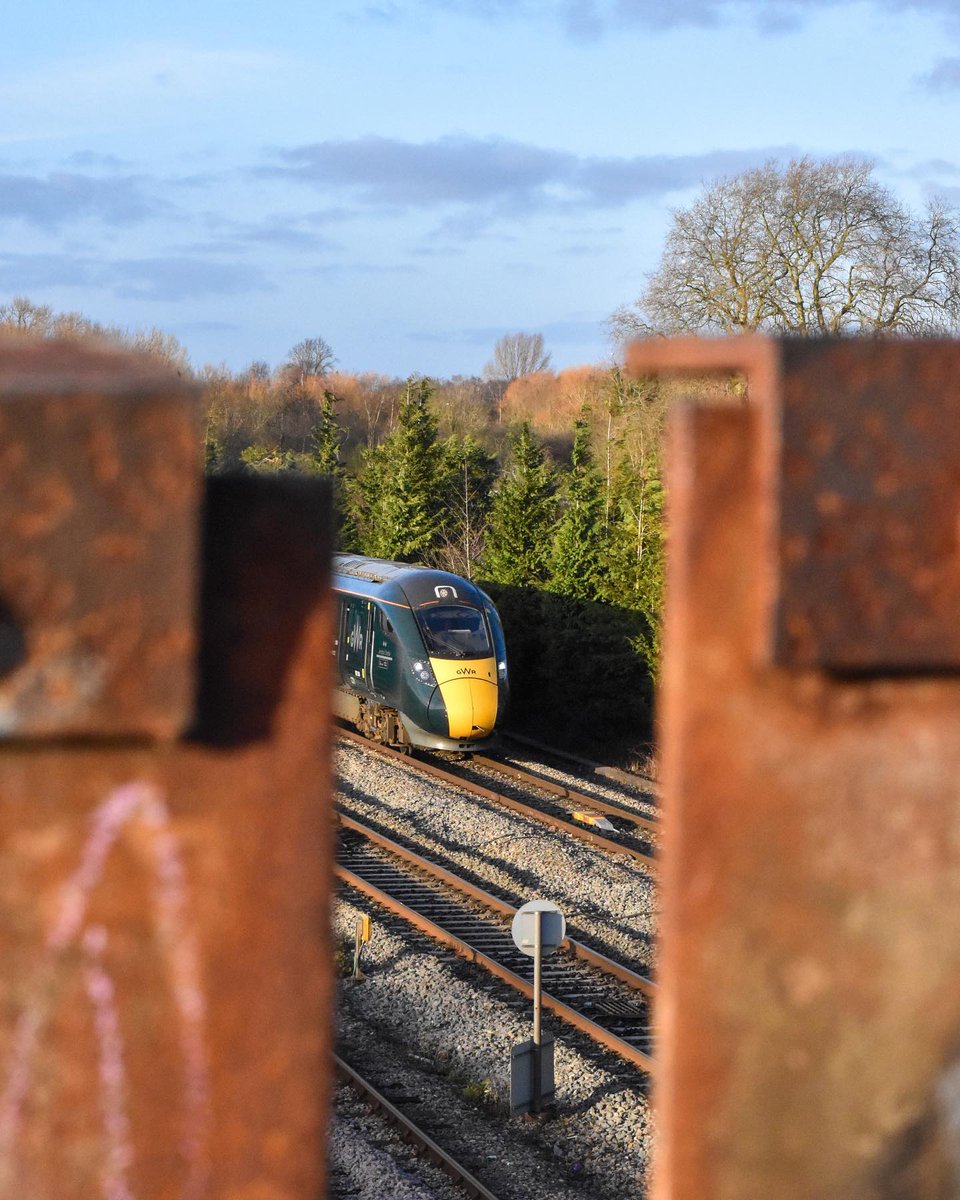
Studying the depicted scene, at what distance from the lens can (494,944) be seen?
13.5m

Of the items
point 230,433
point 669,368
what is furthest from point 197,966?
point 230,433

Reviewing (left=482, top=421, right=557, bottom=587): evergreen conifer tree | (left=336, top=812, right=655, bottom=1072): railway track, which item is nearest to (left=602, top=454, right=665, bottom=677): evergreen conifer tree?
(left=482, top=421, right=557, bottom=587): evergreen conifer tree

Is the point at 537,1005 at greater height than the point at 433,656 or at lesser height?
lesser

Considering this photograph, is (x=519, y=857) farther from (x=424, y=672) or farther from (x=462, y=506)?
(x=462, y=506)

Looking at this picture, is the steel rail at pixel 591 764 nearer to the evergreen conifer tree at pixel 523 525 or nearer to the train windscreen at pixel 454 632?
the train windscreen at pixel 454 632

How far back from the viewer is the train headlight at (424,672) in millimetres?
21234

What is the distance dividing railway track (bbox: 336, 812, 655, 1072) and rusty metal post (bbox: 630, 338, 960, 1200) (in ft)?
32.3

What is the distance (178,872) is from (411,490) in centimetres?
3385

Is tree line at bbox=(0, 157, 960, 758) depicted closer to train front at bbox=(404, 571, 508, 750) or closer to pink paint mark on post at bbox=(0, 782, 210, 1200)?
train front at bbox=(404, 571, 508, 750)

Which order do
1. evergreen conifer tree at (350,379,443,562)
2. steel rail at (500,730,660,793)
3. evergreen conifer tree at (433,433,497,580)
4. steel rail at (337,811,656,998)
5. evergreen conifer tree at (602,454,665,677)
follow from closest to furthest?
steel rail at (337,811,656,998)
steel rail at (500,730,660,793)
evergreen conifer tree at (602,454,665,677)
evergreen conifer tree at (433,433,497,580)
evergreen conifer tree at (350,379,443,562)

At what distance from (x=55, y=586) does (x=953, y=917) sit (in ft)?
2.84

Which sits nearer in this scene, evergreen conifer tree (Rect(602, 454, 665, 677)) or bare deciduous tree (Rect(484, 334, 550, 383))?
evergreen conifer tree (Rect(602, 454, 665, 677))

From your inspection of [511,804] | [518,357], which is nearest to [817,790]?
[511,804]

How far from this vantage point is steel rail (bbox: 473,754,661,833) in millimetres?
17938
